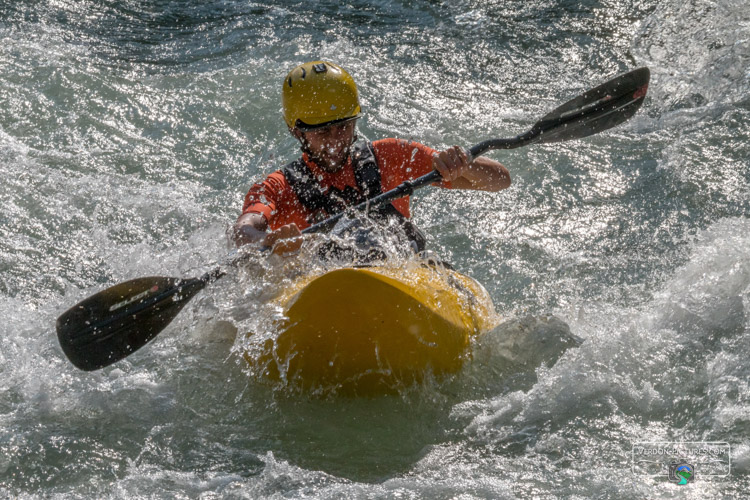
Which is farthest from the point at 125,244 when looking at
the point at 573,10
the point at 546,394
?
the point at 573,10

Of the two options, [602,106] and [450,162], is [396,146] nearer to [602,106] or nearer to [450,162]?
[450,162]

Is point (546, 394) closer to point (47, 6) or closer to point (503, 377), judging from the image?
point (503, 377)

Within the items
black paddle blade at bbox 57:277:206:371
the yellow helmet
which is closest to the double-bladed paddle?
black paddle blade at bbox 57:277:206:371

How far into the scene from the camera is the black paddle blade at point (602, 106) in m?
4.46

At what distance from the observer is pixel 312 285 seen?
332 cm

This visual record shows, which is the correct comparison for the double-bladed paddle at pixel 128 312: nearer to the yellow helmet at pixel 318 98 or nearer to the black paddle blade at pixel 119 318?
the black paddle blade at pixel 119 318

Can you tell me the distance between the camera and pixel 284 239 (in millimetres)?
3457

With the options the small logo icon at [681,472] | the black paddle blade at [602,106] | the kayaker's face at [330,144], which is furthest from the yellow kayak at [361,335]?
the black paddle blade at [602,106]

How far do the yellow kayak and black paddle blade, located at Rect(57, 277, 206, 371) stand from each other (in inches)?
17.4

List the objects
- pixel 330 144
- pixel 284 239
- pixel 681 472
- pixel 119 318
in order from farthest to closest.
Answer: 1. pixel 330 144
2. pixel 119 318
3. pixel 284 239
4. pixel 681 472

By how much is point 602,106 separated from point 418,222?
148cm

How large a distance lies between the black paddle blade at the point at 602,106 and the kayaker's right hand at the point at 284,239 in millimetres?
1620

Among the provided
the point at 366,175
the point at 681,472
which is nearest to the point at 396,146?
the point at 366,175

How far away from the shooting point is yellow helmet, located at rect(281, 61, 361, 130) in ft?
12.6
